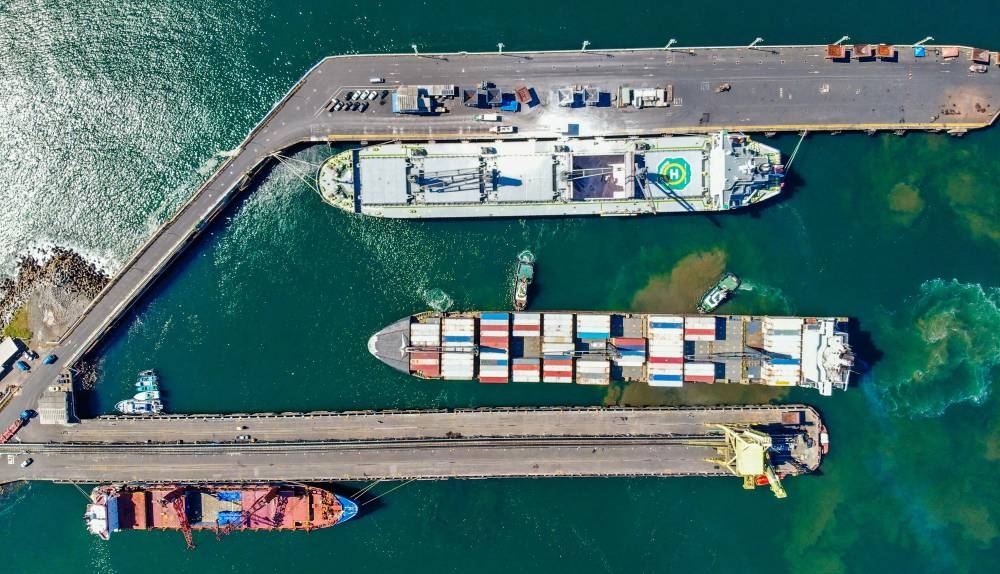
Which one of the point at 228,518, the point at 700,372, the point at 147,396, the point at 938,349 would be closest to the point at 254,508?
the point at 228,518

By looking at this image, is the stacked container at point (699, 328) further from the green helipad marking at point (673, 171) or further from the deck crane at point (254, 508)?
the deck crane at point (254, 508)

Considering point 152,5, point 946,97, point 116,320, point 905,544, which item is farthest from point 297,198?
point 905,544

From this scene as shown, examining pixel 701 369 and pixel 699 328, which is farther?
pixel 701 369

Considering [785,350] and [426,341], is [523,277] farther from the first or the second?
[785,350]

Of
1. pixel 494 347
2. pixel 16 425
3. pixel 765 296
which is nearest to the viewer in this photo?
pixel 494 347

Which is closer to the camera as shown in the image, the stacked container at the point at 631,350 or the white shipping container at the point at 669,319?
the white shipping container at the point at 669,319

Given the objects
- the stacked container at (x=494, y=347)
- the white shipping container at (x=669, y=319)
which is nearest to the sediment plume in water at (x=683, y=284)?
the white shipping container at (x=669, y=319)
